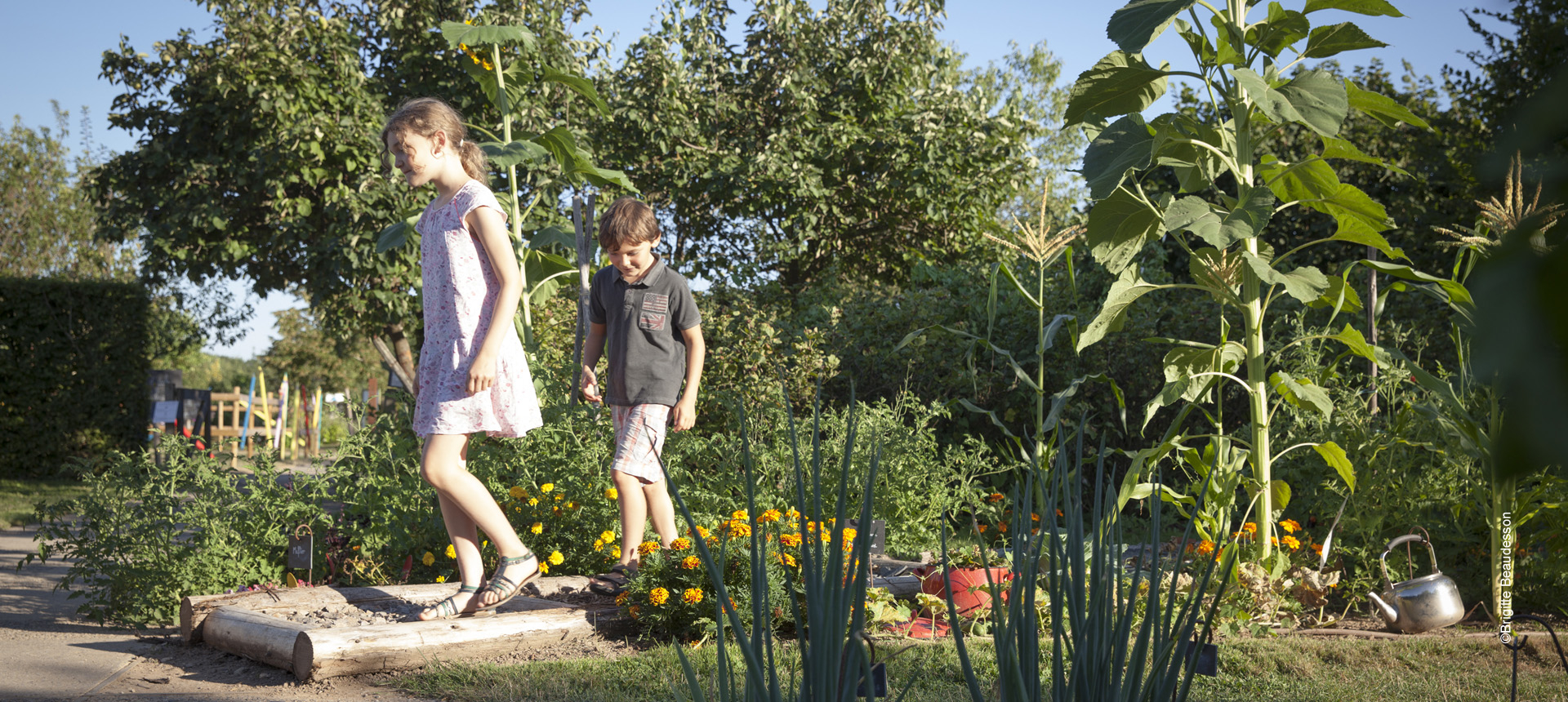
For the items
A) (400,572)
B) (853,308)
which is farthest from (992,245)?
(400,572)

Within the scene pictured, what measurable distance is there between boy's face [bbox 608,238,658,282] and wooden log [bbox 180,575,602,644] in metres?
1.22

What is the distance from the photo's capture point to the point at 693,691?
Result: 4.03 ft

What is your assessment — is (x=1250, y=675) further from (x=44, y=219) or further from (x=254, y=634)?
(x=44, y=219)

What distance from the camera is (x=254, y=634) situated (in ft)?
9.89

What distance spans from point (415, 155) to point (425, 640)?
1.54m

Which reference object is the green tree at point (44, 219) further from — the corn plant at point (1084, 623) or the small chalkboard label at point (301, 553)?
the corn plant at point (1084, 623)

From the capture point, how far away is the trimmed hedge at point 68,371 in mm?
10164

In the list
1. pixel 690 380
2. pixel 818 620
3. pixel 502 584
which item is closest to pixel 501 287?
pixel 690 380

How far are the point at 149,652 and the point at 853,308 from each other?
16.3 ft

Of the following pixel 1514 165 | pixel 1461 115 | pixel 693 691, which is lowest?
pixel 693 691

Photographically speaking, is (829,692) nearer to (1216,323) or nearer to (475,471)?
(475,471)

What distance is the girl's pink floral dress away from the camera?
3129 millimetres

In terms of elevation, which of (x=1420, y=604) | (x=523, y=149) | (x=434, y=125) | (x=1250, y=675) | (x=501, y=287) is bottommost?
(x=1250, y=675)

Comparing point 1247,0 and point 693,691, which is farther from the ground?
point 1247,0
